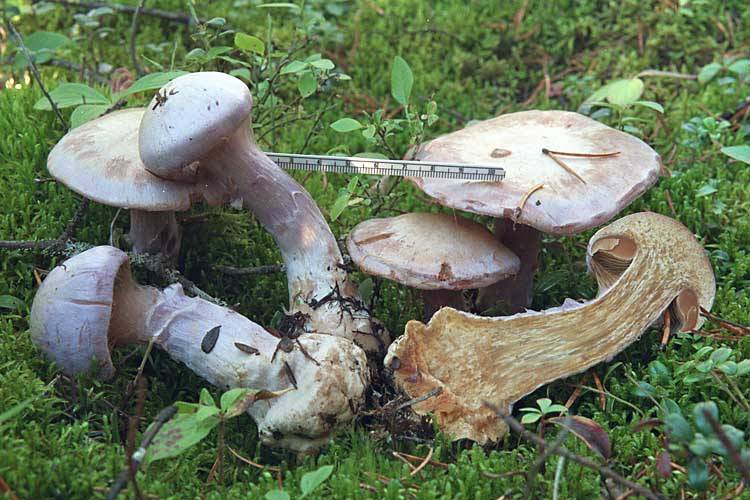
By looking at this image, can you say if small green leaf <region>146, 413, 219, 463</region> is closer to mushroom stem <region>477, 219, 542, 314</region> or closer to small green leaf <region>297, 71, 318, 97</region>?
mushroom stem <region>477, 219, 542, 314</region>

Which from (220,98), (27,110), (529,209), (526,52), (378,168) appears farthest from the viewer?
(526,52)

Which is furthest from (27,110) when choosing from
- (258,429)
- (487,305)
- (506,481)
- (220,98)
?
(506,481)

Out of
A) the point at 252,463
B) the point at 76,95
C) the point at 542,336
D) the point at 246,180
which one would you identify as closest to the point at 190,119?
the point at 246,180

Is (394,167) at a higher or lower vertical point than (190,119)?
lower

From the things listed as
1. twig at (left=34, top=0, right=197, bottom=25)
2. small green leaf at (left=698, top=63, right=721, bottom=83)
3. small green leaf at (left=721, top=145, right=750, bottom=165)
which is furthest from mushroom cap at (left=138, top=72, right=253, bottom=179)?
small green leaf at (left=698, top=63, right=721, bottom=83)

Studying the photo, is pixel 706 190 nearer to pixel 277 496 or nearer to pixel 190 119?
pixel 190 119

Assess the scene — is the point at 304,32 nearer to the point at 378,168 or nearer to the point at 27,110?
the point at 378,168
